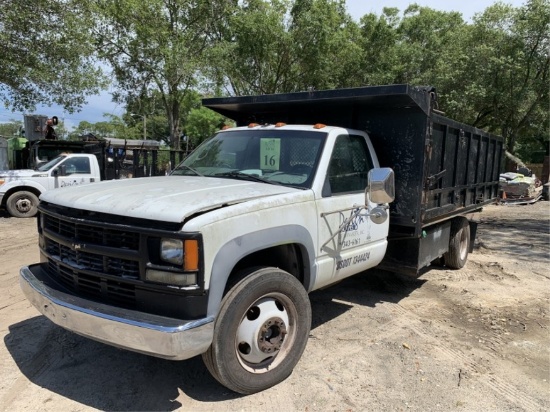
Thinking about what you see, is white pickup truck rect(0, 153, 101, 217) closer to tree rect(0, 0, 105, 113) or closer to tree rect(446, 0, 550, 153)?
tree rect(0, 0, 105, 113)

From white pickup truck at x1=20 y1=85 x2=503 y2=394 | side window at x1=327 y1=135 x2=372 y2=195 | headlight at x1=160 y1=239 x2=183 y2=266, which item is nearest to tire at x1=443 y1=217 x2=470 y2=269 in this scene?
white pickup truck at x1=20 y1=85 x2=503 y2=394

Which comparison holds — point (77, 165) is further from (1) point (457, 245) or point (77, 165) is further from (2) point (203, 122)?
(2) point (203, 122)

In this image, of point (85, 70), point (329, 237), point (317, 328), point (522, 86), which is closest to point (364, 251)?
point (329, 237)

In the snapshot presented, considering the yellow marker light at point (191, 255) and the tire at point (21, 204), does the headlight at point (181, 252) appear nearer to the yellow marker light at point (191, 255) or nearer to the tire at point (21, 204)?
the yellow marker light at point (191, 255)

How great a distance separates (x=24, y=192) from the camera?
1218cm

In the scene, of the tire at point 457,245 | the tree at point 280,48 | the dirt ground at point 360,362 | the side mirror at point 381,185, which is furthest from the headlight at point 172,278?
the tree at point 280,48

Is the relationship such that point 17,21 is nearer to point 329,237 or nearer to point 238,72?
point 238,72

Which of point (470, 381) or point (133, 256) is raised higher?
point (133, 256)

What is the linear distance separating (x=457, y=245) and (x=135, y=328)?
5503 mm

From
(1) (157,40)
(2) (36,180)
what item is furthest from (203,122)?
(2) (36,180)

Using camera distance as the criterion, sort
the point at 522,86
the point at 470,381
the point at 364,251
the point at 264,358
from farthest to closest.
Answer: the point at 522,86 < the point at 364,251 < the point at 470,381 < the point at 264,358

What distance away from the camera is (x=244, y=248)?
3.05 meters

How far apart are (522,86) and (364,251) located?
2072cm

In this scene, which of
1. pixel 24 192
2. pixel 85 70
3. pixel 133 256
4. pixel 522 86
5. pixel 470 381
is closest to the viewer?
pixel 133 256
